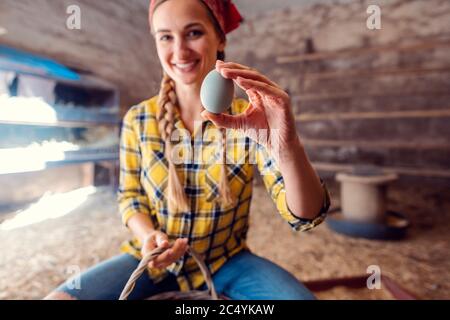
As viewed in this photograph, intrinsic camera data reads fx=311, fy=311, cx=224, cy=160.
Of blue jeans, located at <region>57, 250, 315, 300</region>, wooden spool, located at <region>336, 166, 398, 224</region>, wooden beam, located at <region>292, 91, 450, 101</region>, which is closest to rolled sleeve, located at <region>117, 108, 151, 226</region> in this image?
blue jeans, located at <region>57, 250, 315, 300</region>

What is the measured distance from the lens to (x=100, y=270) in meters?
0.62

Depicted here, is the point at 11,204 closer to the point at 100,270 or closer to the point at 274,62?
the point at 100,270

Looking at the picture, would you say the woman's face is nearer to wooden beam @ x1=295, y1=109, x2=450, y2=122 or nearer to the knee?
the knee

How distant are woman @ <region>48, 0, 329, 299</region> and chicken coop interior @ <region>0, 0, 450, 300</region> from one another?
0.07 m

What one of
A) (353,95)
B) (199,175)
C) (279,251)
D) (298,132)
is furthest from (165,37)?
(353,95)

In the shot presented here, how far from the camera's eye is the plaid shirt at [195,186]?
0.58 m

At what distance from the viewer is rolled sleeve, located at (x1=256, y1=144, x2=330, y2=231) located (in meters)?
0.53

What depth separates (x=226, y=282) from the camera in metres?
0.67

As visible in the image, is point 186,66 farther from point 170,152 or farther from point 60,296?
point 60,296

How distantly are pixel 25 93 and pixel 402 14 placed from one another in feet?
9.43

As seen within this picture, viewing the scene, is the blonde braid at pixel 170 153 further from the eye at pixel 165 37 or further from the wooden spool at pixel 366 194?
the wooden spool at pixel 366 194

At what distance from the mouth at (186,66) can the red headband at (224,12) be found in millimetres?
63

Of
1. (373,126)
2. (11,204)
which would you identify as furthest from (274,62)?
(11,204)

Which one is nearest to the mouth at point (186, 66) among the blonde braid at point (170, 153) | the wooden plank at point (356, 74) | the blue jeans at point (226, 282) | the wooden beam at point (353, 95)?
the blonde braid at point (170, 153)
